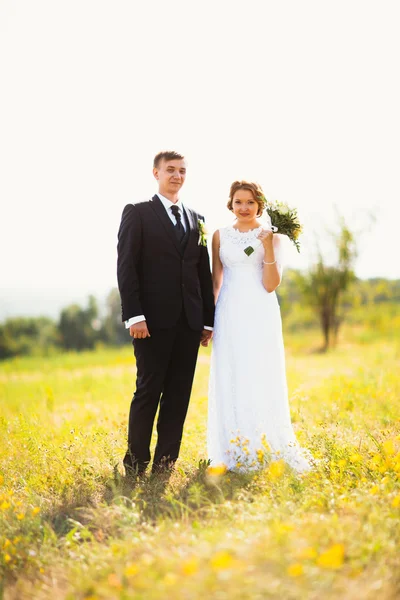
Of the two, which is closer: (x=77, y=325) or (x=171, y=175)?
(x=171, y=175)

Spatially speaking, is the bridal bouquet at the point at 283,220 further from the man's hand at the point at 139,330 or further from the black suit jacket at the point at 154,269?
the man's hand at the point at 139,330

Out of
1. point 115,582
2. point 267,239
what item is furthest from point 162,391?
point 115,582

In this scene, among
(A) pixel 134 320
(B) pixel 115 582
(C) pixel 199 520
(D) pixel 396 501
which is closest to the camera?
(B) pixel 115 582

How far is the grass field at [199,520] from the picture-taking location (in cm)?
215

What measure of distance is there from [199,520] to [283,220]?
241cm

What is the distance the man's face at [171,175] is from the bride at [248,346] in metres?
0.46

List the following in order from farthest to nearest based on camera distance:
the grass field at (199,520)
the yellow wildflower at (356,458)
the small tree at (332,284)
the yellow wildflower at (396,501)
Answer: the small tree at (332,284)
the yellow wildflower at (356,458)
the yellow wildflower at (396,501)
the grass field at (199,520)

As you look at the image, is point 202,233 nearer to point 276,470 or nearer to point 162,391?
point 162,391

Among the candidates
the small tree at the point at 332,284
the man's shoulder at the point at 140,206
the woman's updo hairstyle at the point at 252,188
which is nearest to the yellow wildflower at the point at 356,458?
the woman's updo hairstyle at the point at 252,188

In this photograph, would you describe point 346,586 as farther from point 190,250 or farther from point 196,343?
point 190,250

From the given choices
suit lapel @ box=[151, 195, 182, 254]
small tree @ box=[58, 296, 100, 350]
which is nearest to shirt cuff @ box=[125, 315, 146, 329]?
suit lapel @ box=[151, 195, 182, 254]

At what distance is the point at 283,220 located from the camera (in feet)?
14.1

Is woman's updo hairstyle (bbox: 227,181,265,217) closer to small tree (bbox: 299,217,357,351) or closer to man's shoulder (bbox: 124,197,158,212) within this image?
man's shoulder (bbox: 124,197,158,212)

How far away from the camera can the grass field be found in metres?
2.15
